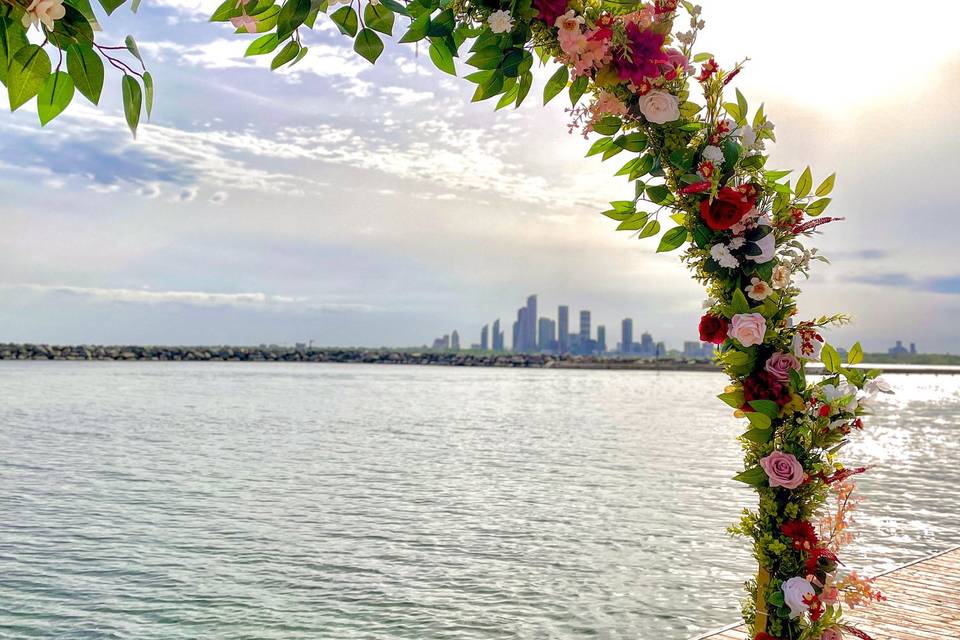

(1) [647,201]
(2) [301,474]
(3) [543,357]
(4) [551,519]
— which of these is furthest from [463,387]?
(3) [543,357]

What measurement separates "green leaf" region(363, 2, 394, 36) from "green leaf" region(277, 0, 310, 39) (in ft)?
1.03

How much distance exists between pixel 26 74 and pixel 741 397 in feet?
9.86

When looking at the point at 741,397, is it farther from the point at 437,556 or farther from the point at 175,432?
the point at 175,432

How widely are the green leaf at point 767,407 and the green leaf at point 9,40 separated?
9.92ft

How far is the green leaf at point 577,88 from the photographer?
3.47m

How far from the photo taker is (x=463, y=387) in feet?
148

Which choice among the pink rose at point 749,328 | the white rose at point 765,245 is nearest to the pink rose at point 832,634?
the pink rose at point 749,328

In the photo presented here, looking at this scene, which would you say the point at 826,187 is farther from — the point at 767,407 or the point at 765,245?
the point at 767,407

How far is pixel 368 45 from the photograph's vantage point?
9.82 ft

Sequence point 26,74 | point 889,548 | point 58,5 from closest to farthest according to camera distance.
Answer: point 58,5 < point 26,74 < point 889,548

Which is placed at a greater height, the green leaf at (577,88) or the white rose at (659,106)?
the green leaf at (577,88)

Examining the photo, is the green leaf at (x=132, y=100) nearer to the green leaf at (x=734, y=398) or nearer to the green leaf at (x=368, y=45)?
the green leaf at (x=368, y=45)

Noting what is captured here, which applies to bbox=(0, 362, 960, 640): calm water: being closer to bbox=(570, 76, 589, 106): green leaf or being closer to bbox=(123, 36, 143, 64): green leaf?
bbox=(570, 76, 589, 106): green leaf

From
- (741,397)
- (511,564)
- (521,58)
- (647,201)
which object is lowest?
(511,564)
